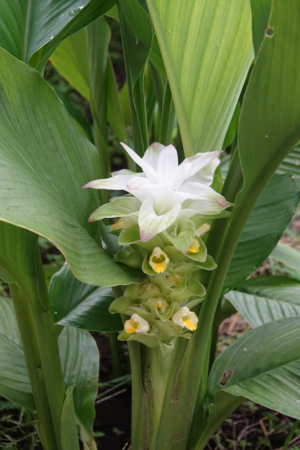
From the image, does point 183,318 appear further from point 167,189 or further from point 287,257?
point 287,257

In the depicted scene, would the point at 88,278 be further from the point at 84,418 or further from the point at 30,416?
the point at 30,416

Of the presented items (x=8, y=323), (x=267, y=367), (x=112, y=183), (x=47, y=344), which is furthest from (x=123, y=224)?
(x=8, y=323)

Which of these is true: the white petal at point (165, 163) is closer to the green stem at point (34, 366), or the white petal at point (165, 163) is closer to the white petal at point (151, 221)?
the white petal at point (151, 221)

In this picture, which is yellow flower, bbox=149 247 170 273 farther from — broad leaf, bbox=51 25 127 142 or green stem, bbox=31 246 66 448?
broad leaf, bbox=51 25 127 142

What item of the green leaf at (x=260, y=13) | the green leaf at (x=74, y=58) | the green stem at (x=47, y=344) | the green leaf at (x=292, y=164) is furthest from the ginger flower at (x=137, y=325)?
the green leaf at (x=74, y=58)

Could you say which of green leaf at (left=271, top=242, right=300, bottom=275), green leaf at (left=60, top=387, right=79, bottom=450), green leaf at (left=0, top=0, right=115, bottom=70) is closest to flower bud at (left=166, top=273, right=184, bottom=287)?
green leaf at (left=60, top=387, right=79, bottom=450)

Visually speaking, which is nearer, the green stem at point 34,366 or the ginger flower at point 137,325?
the ginger flower at point 137,325

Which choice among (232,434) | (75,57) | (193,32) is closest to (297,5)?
(193,32)
